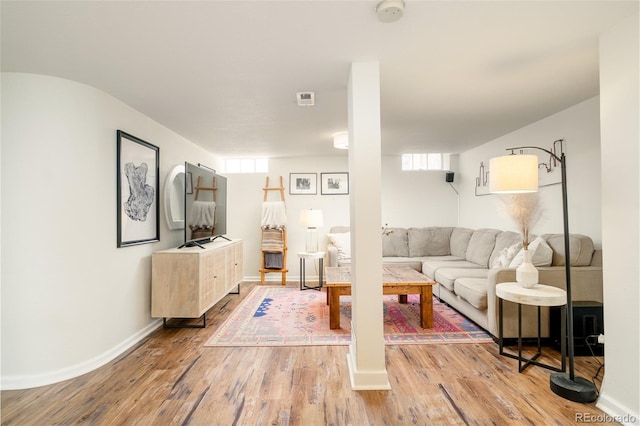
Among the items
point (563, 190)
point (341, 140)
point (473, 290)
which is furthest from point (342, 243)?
point (563, 190)

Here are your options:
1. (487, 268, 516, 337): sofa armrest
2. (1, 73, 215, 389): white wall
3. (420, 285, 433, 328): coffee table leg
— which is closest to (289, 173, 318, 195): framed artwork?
(420, 285, 433, 328): coffee table leg

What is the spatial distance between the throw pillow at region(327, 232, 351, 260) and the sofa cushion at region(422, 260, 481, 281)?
3.64 feet

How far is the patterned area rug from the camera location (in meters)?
2.91

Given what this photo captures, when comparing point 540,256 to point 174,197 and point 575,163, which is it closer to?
point 575,163

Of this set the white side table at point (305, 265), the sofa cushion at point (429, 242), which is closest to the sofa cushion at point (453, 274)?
the sofa cushion at point (429, 242)

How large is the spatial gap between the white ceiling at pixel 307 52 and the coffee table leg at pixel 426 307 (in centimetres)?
188

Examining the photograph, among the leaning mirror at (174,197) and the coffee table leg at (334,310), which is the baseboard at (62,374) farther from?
the coffee table leg at (334,310)

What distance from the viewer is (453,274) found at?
3.64m

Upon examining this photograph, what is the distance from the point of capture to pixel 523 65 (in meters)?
2.21

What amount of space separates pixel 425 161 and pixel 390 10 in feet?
14.3

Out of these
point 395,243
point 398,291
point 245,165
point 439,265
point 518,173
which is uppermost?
point 245,165

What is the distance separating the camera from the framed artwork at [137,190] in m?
2.77

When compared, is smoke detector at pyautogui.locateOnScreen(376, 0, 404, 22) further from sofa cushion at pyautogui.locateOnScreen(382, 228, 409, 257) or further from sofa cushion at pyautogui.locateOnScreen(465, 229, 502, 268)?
sofa cushion at pyautogui.locateOnScreen(382, 228, 409, 257)

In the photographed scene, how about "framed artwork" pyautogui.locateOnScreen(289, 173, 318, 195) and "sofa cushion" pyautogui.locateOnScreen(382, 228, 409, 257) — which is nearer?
"sofa cushion" pyautogui.locateOnScreen(382, 228, 409, 257)
